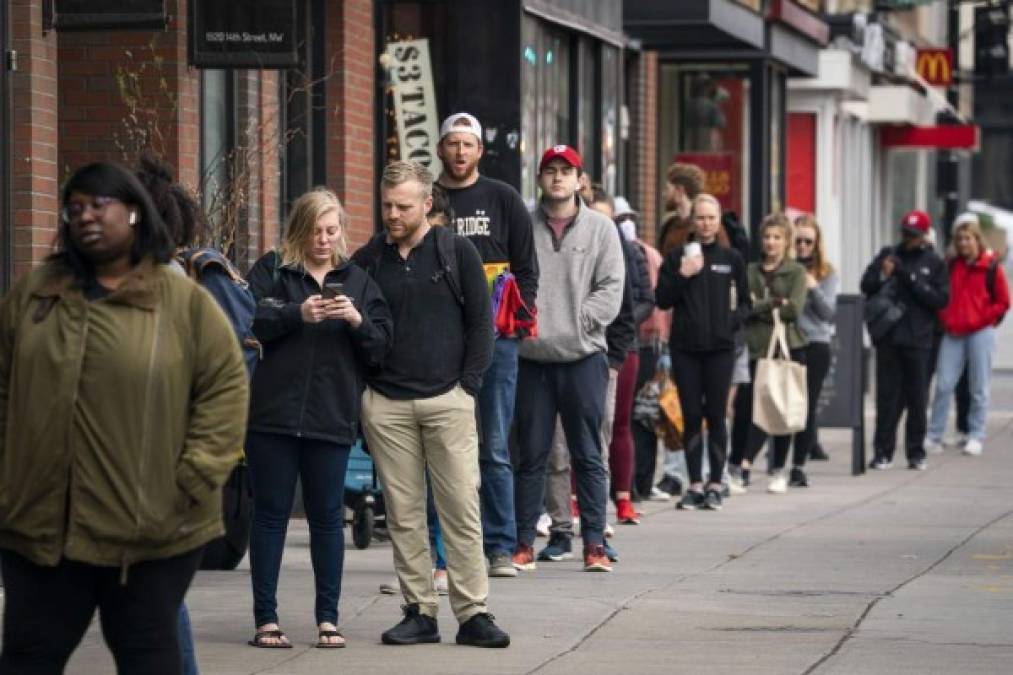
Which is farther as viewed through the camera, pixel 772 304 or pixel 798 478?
pixel 798 478

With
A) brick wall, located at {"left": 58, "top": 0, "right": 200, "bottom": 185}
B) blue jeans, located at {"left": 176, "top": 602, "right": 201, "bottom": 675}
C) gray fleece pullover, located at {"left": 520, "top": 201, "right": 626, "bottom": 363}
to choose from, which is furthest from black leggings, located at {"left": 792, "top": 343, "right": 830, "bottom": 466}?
blue jeans, located at {"left": 176, "top": 602, "right": 201, "bottom": 675}

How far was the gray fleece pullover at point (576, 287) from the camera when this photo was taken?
1104 cm

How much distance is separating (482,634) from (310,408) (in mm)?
1031

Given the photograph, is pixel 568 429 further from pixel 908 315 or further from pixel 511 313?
pixel 908 315

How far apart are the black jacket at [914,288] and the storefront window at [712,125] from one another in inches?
231

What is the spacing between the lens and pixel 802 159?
27.7 m

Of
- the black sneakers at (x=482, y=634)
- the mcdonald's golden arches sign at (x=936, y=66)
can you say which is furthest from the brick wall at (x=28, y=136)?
the mcdonald's golden arches sign at (x=936, y=66)

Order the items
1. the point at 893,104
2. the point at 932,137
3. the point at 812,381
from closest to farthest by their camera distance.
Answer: the point at 812,381 < the point at 893,104 < the point at 932,137

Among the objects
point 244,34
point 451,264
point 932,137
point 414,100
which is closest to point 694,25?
point 414,100

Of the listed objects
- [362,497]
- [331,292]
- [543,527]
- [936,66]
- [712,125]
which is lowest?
[543,527]

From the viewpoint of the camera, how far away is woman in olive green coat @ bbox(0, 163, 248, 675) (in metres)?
5.66

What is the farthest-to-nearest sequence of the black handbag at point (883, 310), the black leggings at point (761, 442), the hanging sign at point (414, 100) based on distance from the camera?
the black handbag at point (883, 310) → the black leggings at point (761, 442) → the hanging sign at point (414, 100)

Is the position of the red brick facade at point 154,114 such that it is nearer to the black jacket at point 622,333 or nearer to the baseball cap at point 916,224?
the black jacket at point 622,333

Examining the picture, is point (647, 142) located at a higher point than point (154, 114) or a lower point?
higher
